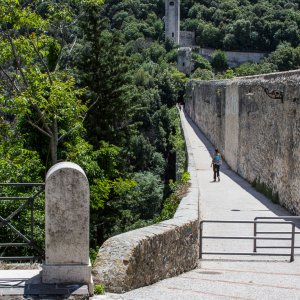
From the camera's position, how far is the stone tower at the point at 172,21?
106 m

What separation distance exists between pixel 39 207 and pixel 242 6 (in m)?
112

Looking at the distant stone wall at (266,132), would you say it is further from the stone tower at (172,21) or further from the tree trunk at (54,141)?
the stone tower at (172,21)

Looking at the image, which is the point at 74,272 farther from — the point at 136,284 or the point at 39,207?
the point at 39,207

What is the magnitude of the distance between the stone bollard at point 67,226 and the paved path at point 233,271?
613 millimetres

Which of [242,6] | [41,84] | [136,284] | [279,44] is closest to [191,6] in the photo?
[242,6]

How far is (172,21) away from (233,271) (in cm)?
10225

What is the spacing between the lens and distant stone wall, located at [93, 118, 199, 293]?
5.38m

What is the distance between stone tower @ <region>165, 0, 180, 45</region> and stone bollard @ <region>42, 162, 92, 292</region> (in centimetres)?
10181

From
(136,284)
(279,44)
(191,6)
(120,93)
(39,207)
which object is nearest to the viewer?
(136,284)

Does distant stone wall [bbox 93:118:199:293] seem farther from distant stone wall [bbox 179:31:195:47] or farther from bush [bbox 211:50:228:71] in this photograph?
distant stone wall [bbox 179:31:195:47]

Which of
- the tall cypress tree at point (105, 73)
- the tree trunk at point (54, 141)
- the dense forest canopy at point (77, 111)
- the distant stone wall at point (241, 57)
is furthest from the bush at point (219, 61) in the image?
the tree trunk at point (54, 141)

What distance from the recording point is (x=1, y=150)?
48.6 feet

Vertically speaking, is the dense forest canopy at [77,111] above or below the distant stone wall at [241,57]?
below

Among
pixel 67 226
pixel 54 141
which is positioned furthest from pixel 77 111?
pixel 67 226
